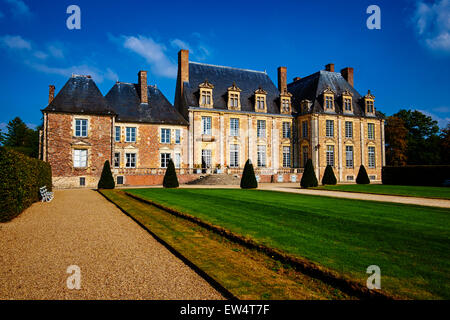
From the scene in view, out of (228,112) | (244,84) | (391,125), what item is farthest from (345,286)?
(391,125)

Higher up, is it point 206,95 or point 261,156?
point 206,95

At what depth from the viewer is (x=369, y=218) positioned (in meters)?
7.64

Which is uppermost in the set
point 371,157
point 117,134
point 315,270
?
point 117,134

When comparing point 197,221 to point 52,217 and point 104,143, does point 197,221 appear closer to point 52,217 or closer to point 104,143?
point 52,217

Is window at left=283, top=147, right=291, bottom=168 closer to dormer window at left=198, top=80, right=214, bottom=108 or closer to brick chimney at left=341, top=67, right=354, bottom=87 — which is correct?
dormer window at left=198, top=80, right=214, bottom=108

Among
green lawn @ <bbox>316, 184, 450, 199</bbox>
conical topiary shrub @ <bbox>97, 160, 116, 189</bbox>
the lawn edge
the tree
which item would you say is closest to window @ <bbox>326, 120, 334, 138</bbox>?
green lawn @ <bbox>316, 184, 450, 199</bbox>

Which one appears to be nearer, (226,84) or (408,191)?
(408,191)

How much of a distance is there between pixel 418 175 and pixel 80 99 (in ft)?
84.5

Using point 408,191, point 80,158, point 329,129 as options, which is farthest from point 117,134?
point 408,191

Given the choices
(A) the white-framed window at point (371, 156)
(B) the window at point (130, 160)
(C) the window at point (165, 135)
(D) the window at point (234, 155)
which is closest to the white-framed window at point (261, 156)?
(D) the window at point (234, 155)

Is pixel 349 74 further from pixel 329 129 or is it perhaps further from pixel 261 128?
pixel 261 128

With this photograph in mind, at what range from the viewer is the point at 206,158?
28766 millimetres

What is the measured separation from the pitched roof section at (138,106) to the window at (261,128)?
23.5ft
